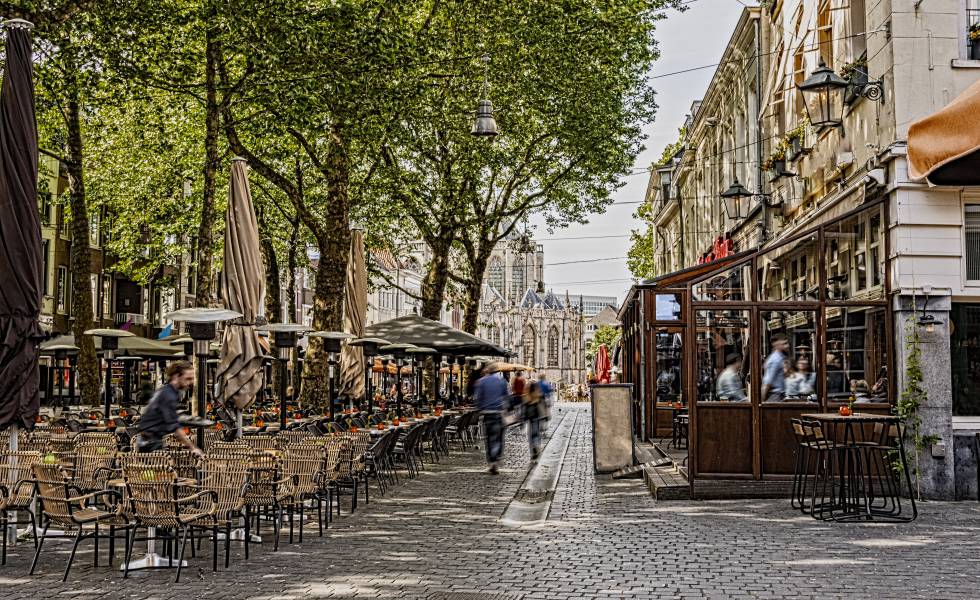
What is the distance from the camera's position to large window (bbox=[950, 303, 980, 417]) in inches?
577

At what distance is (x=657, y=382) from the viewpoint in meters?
26.1

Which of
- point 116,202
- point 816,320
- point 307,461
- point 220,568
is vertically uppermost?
point 116,202

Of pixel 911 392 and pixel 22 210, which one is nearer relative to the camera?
pixel 22 210

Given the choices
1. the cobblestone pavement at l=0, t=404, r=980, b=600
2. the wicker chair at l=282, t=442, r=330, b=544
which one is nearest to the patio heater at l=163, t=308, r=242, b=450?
the wicker chair at l=282, t=442, r=330, b=544

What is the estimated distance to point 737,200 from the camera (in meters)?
25.1

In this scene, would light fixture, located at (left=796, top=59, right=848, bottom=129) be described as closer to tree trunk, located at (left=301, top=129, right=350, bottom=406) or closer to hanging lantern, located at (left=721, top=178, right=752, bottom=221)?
hanging lantern, located at (left=721, top=178, right=752, bottom=221)

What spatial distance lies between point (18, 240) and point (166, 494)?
2.94 metres

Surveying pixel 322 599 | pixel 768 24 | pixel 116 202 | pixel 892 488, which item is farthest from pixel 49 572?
pixel 116 202

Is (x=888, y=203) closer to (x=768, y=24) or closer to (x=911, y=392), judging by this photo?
(x=911, y=392)

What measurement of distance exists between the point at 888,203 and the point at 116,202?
29.6m

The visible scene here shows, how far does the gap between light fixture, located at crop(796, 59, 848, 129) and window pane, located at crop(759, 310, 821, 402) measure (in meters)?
3.29

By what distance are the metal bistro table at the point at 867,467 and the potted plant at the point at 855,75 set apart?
4.78m

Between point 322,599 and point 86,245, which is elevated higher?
point 86,245

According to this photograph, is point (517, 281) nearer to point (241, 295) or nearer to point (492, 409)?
point (492, 409)
